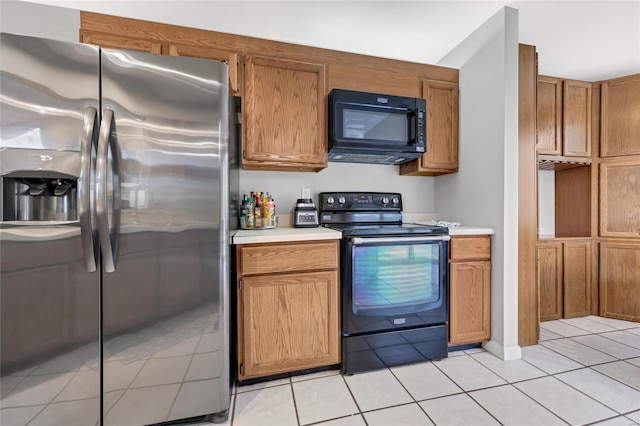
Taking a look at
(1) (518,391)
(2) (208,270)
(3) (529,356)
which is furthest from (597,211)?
(2) (208,270)

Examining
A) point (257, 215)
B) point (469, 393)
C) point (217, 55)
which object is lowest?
point (469, 393)

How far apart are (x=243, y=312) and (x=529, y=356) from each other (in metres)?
2.00

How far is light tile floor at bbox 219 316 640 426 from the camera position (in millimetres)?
1360

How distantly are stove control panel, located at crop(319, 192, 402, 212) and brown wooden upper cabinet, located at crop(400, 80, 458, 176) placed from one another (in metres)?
0.33

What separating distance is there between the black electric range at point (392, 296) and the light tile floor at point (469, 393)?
0.13 m

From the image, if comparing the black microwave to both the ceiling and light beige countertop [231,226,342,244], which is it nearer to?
the ceiling

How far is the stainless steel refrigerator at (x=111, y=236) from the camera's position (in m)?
1.13

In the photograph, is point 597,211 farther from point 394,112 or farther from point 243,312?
point 243,312

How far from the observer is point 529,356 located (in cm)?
193

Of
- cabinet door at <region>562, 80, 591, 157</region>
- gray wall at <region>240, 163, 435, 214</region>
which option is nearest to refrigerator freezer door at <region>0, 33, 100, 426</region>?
gray wall at <region>240, 163, 435, 214</region>

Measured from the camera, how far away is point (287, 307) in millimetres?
1643

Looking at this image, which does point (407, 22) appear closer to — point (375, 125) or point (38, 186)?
point (375, 125)

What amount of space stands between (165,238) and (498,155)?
Answer: 2.13 meters

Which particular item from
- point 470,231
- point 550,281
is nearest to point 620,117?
point 550,281
